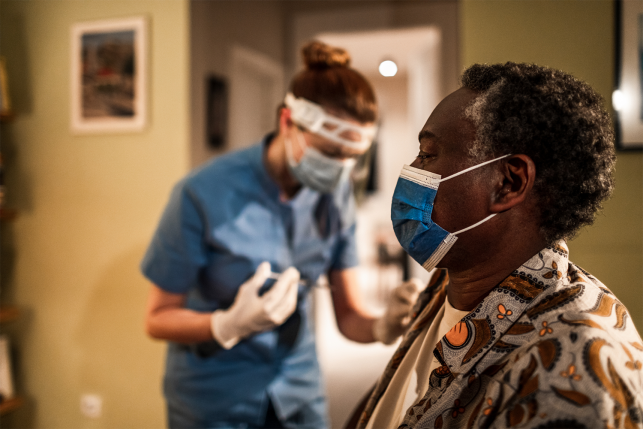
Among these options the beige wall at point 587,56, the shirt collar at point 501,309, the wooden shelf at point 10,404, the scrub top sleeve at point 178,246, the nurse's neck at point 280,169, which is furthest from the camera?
the wooden shelf at point 10,404

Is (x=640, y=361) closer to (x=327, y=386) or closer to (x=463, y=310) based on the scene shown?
(x=463, y=310)

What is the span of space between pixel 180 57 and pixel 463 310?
1.48m

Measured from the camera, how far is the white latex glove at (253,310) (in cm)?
117

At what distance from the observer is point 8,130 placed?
73.5 inches

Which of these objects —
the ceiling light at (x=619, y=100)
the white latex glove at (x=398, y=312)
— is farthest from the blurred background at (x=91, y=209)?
the ceiling light at (x=619, y=100)

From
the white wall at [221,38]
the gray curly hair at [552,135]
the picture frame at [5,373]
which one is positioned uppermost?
the white wall at [221,38]

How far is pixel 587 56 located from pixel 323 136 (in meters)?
0.68

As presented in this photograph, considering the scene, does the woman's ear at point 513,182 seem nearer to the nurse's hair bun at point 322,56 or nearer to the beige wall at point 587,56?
the beige wall at point 587,56

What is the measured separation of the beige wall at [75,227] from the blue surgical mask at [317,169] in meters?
0.67

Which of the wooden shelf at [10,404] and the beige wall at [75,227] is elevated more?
the beige wall at [75,227]

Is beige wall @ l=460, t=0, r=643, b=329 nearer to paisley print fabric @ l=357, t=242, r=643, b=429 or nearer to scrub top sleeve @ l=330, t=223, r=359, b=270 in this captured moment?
paisley print fabric @ l=357, t=242, r=643, b=429

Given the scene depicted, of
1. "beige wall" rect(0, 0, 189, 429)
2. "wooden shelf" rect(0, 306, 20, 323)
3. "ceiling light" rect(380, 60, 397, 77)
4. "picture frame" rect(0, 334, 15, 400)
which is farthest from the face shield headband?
"picture frame" rect(0, 334, 15, 400)

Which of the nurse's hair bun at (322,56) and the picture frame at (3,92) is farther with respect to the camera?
the picture frame at (3,92)

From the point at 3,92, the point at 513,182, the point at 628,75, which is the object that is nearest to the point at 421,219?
the point at 513,182
